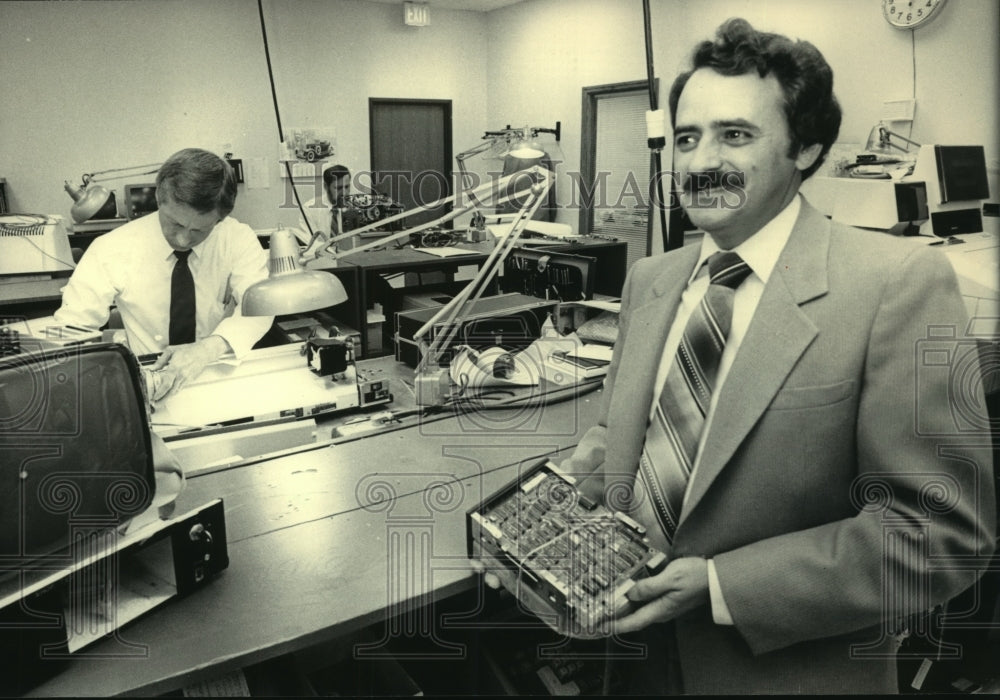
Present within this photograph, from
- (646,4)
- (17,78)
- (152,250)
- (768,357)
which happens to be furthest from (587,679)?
(17,78)

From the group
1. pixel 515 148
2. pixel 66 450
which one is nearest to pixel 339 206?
pixel 515 148

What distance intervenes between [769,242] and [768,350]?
0.63 ft

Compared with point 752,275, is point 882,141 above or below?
above

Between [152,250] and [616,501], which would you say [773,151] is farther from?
[152,250]

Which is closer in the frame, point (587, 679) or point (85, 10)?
point (587, 679)

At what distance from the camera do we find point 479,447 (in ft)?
5.49

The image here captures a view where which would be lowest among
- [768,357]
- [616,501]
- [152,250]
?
[616,501]

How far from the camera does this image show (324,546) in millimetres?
1254

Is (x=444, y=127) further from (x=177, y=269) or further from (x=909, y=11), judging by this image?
(x=177, y=269)

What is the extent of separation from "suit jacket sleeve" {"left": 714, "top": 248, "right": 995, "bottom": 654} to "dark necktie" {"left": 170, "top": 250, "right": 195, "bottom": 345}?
240cm

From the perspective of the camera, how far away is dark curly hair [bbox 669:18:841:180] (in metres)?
1.06

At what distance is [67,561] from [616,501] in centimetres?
84

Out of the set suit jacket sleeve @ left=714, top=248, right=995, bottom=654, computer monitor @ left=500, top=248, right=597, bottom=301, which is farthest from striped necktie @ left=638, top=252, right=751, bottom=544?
computer monitor @ left=500, top=248, right=597, bottom=301

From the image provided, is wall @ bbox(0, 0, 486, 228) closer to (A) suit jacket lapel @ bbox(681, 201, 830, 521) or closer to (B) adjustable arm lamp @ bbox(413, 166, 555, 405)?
→ (B) adjustable arm lamp @ bbox(413, 166, 555, 405)
